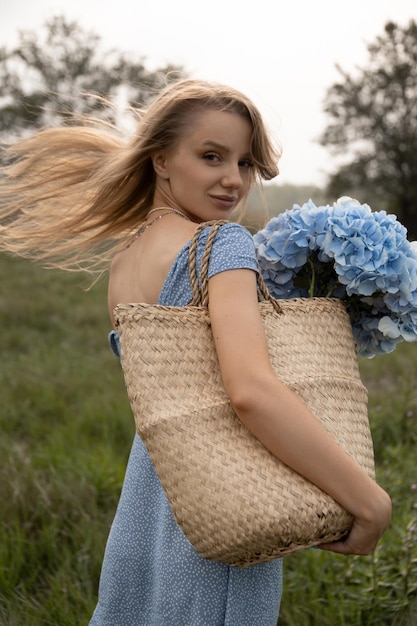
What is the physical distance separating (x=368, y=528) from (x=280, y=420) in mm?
301

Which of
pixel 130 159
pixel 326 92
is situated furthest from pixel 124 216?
pixel 326 92

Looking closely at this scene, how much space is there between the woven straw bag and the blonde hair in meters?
0.47

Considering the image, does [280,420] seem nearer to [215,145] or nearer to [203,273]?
[203,273]

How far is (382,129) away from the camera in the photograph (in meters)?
20.8

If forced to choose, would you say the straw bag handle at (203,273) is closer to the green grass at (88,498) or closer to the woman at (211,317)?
the woman at (211,317)

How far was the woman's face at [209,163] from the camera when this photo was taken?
1891mm

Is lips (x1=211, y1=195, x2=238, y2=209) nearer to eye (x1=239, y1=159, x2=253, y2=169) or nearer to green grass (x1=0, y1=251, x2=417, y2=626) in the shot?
eye (x1=239, y1=159, x2=253, y2=169)

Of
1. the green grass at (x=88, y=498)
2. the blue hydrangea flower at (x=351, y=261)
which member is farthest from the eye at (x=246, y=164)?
the green grass at (x=88, y=498)

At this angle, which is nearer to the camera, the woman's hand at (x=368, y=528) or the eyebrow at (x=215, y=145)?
the woman's hand at (x=368, y=528)

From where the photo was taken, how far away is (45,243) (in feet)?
8.30

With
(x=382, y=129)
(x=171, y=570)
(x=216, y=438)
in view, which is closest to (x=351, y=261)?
(x=216, y=438)

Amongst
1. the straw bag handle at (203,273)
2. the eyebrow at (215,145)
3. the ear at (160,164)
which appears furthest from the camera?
the ear at (160,164)

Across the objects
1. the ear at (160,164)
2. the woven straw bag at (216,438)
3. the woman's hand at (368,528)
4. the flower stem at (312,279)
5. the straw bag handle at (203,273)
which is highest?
the ear at (160,164)

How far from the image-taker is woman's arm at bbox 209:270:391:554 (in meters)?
1.46
